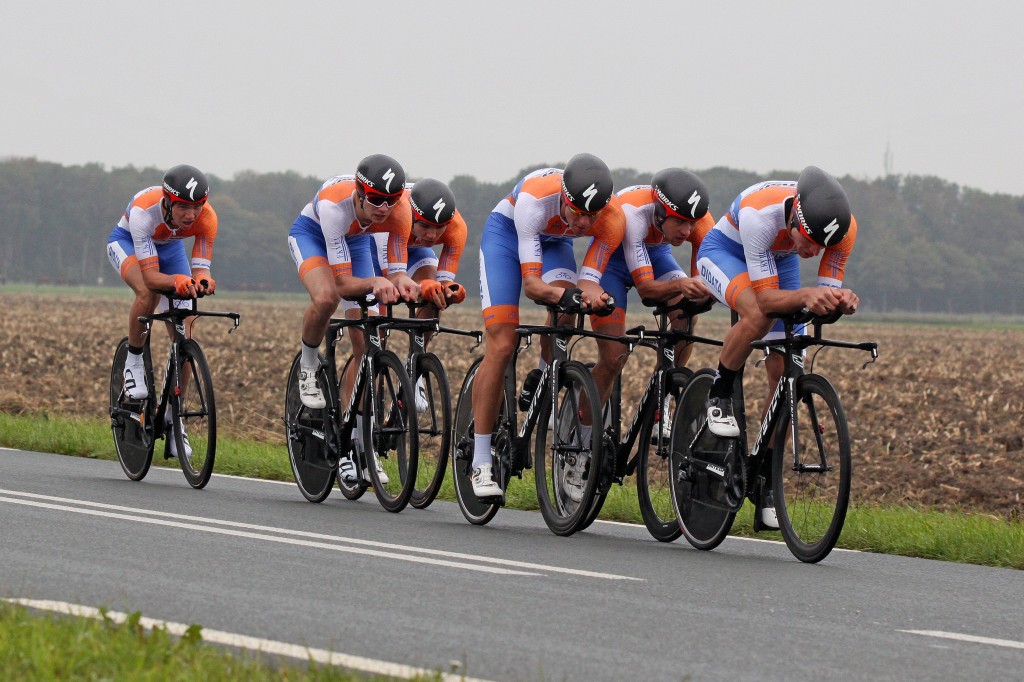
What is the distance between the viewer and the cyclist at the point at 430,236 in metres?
11.3

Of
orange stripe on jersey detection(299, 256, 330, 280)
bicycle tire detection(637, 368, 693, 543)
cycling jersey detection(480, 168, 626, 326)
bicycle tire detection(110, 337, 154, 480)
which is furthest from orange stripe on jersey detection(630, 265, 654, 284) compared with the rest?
bicycle tire detection(110, 337, 154, 480)

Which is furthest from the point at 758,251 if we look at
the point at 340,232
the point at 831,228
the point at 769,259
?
the point at 340,232

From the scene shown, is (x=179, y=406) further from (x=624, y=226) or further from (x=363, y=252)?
(x=624, y=226)

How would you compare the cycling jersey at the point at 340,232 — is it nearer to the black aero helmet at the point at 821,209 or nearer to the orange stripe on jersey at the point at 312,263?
the orange stripe on jersey at the point at 312,263

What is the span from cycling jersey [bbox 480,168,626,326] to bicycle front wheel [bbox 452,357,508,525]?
1.81ft

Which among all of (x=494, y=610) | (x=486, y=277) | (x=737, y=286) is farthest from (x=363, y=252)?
(x=494, y=610)

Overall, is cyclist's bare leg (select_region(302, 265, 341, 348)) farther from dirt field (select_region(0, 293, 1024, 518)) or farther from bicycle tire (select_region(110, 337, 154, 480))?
dirt field (select_region(0, 293, 1024, 518))

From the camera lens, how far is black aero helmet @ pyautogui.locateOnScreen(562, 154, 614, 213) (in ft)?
28.6

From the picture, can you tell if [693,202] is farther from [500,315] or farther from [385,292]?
[385,292]

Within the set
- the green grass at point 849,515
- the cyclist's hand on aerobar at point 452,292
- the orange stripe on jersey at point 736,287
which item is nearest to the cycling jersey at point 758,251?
the orange stripe on jersey at point 736,287

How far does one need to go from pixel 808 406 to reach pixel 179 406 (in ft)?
16.6

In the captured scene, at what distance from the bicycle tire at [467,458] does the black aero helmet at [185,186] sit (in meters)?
2.64

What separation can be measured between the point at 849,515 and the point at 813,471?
2.21m

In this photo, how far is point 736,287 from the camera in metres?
8.52
